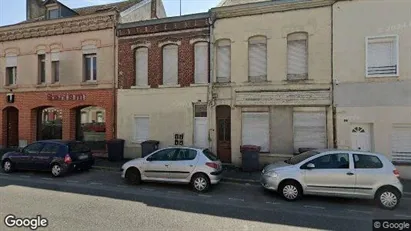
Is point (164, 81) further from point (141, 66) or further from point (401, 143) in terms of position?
point (401, 143)

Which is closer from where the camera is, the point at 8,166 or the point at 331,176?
the point at 331,176

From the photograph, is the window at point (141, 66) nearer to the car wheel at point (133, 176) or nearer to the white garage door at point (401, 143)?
the car wheel at point (133, 176)

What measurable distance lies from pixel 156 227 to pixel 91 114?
1168 centimetres

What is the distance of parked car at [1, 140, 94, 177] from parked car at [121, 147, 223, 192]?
2524 millimetres

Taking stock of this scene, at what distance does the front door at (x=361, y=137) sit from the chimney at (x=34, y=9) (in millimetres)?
19403

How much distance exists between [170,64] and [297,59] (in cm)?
574

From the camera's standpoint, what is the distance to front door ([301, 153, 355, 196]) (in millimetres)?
7285

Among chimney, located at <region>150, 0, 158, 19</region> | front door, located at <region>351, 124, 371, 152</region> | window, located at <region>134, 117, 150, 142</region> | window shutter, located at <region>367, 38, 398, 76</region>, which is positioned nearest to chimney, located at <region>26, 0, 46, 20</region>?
chimney, located at <region>150, 0, 158, 19</region>

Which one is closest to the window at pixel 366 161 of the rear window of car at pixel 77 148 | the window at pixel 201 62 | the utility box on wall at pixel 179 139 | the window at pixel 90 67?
the window at pixel 201 62

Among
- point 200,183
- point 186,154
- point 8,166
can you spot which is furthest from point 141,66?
point 200,183

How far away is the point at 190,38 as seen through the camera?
1283 centimetres

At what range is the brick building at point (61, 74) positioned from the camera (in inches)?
564

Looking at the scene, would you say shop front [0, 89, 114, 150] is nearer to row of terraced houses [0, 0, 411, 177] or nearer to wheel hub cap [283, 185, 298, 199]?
row of terraced houses [0, 0, 411, 177]

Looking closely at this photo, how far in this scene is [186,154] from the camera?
8.82 m
